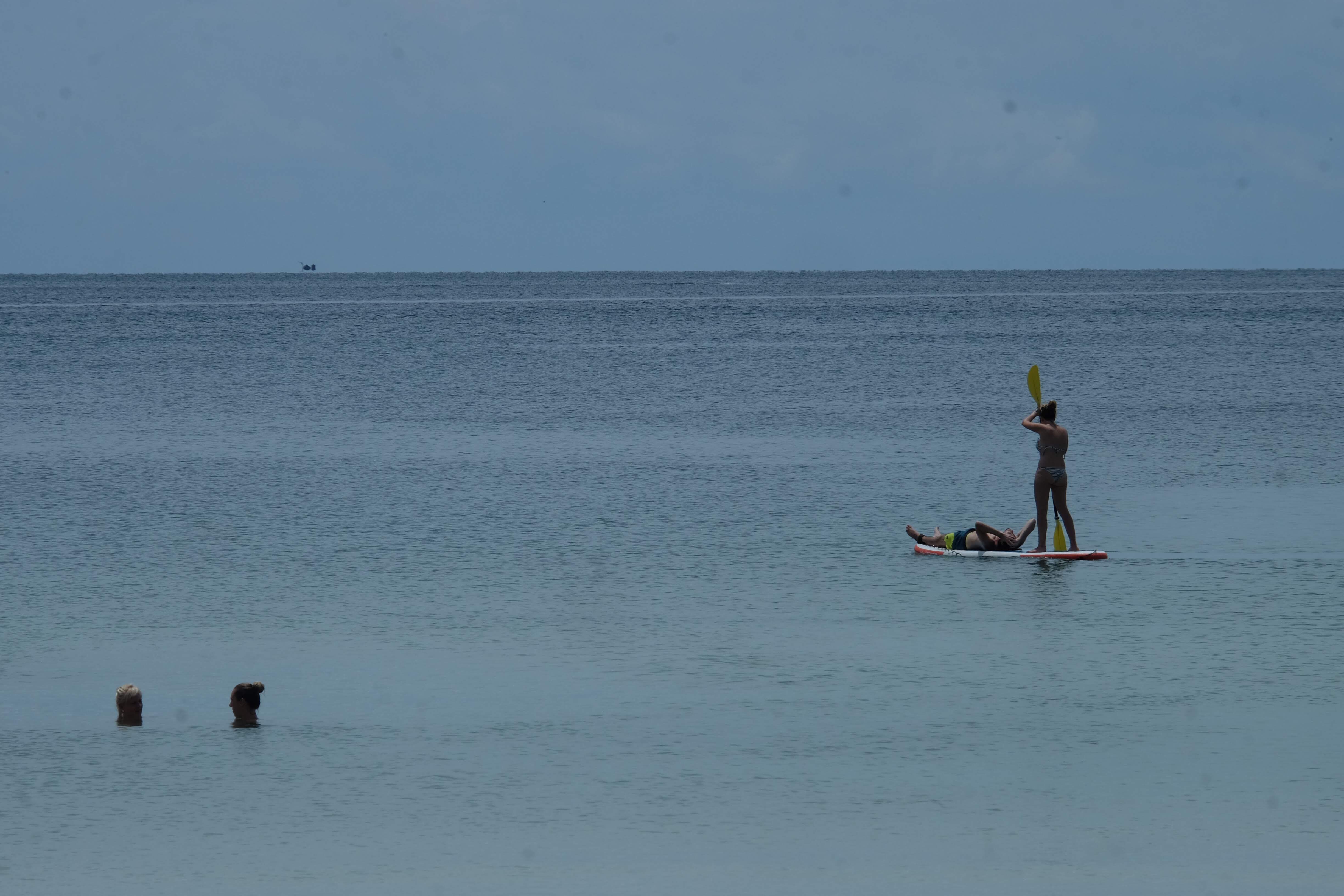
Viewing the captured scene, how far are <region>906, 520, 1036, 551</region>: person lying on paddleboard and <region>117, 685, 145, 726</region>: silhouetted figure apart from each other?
9.14 m

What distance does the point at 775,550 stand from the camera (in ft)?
60.1

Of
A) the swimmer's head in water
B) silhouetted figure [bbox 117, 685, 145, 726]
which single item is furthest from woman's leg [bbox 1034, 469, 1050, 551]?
silhouetted figure [bbox 117, 685, 145, 726]

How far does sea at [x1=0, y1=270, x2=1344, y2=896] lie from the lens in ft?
29.0

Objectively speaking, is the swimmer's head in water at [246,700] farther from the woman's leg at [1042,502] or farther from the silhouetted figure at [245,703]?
the woman's leg at [1042,502]

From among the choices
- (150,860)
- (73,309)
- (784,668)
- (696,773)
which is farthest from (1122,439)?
(73,309)

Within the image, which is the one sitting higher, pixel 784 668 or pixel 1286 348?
pixel 1286 348

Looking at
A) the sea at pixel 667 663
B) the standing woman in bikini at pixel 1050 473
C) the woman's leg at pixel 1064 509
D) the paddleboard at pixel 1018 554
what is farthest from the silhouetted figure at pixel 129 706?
the woman's leg at pixel 1064 509

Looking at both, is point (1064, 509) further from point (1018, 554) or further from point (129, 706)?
point (129, 706)

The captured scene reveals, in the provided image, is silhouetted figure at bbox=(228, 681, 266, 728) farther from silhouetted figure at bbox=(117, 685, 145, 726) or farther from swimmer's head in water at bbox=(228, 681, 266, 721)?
silhouetted figure at bbox=(117, 685, 145, 726)

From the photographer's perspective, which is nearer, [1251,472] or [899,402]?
[1251,472]

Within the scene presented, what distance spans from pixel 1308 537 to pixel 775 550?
242 inches

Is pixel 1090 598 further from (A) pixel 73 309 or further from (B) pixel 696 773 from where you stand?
(A) pixel 73 309

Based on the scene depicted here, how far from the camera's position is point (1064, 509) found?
18141 mm

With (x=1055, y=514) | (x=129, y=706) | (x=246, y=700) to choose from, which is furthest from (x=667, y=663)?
(x=1055, y=514)
